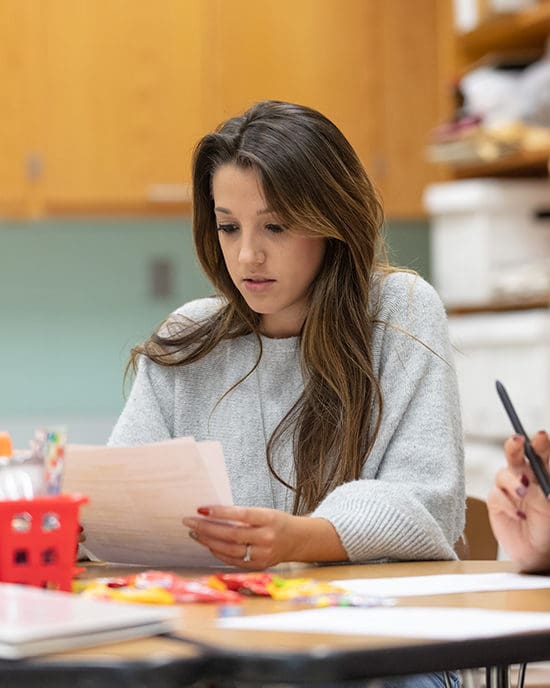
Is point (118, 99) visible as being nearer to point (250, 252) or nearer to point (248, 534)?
point (250, 252)

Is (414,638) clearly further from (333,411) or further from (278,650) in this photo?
(333,411)

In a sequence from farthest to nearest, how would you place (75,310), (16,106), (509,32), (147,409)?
(75,310) → (16,106) → (509,32) → (147,409)

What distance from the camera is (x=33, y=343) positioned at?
14.2 ft

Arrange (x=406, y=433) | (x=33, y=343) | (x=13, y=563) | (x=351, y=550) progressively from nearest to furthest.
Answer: (x=13, y=563), (x=351, y=550), (x=406, y=433), (x=33, y=343)

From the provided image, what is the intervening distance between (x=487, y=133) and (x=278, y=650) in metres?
2.80

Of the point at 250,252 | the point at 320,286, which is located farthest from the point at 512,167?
the point at 250,252

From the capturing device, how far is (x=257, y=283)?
1.82 metres

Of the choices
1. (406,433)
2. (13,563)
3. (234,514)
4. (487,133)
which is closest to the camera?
(13,563)

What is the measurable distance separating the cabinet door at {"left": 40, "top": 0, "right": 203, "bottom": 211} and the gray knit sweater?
81.4 inches

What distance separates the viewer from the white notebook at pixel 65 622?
2.96ft

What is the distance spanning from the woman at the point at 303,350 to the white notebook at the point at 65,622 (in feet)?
2.08

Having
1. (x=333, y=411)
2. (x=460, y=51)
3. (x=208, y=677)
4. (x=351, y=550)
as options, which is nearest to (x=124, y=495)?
(x=351, y=550)

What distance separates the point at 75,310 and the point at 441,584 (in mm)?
3164

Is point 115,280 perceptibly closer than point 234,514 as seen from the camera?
No
